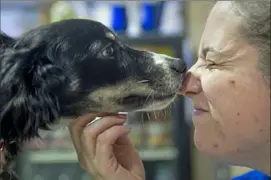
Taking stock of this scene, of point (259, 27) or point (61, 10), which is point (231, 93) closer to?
point (259, 27)

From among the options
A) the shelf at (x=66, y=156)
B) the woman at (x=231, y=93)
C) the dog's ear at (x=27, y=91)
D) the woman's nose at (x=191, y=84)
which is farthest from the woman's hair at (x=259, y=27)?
the shelf at (x=66, y=156)

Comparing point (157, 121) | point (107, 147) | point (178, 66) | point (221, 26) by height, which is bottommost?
point (157, 121)

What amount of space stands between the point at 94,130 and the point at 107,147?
0.13 feet

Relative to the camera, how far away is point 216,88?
2.53 ft

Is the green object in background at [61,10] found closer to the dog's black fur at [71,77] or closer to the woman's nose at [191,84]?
the dog's black fur at [71,77]

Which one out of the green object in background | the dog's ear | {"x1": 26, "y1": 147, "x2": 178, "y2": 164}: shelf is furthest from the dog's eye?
{"x1": 26, "y1": 147, "x2": 178, "y2": 164}: shelf

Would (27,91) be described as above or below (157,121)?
above

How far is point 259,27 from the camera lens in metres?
0.72

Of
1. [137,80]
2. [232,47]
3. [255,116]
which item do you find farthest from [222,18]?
[137,80]

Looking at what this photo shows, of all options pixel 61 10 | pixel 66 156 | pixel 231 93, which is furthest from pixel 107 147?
pixel 66 156

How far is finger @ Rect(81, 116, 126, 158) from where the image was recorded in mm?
869

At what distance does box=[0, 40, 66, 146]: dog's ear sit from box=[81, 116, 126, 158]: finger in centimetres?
7

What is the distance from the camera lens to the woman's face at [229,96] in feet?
2.40

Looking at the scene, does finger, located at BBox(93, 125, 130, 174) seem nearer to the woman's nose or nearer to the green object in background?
the woman's nose
